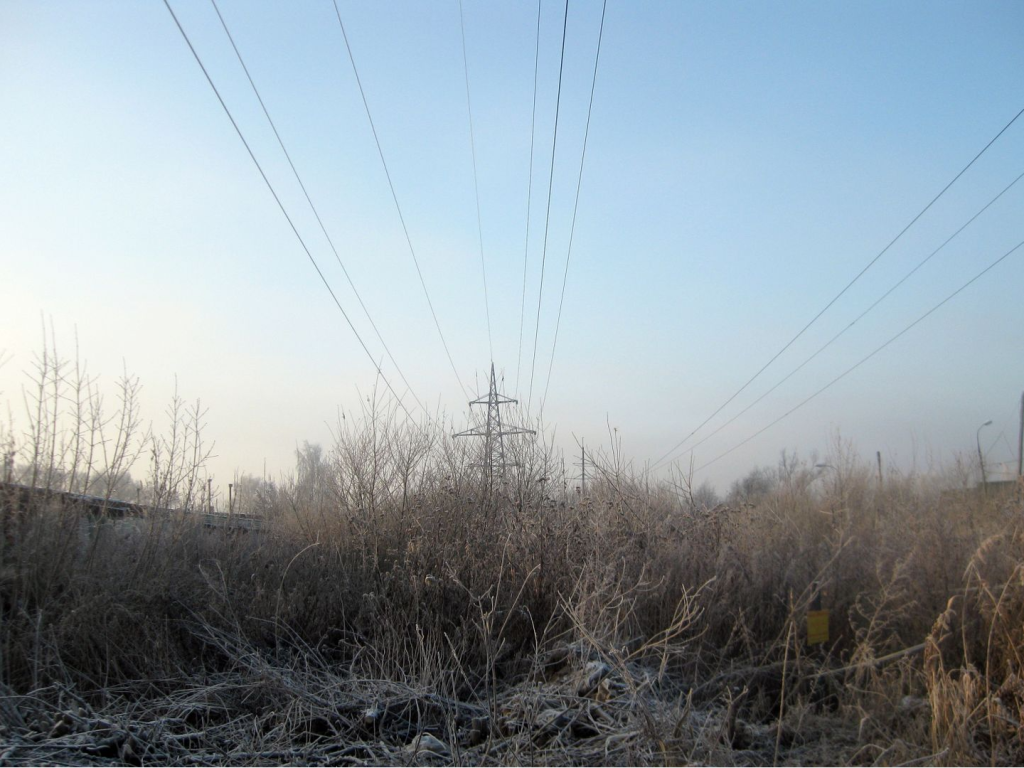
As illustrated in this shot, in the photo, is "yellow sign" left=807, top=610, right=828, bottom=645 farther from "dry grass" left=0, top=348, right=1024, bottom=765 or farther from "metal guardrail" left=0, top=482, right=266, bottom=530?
"metal guardrail" left=0, top=482, right=266, bottom=530

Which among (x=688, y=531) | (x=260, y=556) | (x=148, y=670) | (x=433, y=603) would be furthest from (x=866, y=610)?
(x=260, y=556)

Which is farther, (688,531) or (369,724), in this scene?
(688,531)

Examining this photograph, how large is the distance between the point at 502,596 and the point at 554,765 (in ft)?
10.8

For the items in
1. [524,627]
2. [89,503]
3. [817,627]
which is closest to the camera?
[817,627]

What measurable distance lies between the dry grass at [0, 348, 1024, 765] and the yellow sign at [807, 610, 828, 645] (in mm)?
184

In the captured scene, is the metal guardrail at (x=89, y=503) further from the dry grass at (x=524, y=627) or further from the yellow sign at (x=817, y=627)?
the yellow sign at (x=817, y=627)

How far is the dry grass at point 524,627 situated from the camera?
182 inches

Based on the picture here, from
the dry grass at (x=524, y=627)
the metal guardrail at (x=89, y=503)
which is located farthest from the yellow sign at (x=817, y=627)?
the metal guardrail at (x=89, y=503)

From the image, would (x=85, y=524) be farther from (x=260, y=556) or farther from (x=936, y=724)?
(x=936, y=724)

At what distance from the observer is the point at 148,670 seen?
6406 millimetres

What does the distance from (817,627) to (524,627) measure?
114 inches

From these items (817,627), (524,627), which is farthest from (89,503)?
(817,627)

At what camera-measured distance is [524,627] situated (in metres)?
7.29

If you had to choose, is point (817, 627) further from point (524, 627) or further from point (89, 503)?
point (89, 503)
